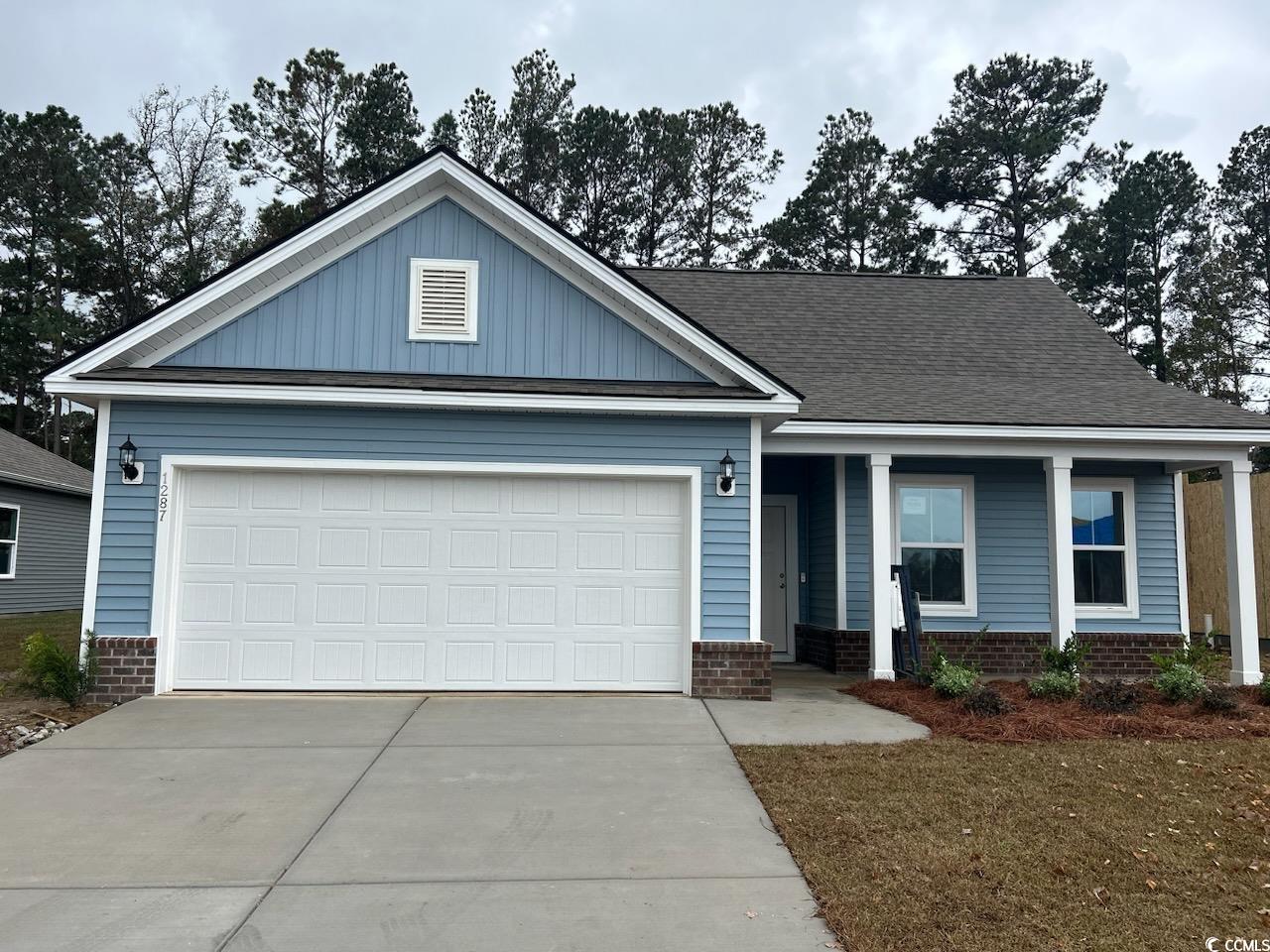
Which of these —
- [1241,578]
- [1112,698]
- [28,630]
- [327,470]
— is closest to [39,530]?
[28,630]

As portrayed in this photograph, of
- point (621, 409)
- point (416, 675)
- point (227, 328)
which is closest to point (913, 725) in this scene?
point (621, 409)

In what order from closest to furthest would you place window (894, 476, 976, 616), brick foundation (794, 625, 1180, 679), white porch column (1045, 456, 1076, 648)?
1. white porch column (1045, 456, 1076, 648)
2. brick foundation (794, 625, 1180, 679)
3. window (894, 476, 976, 616)

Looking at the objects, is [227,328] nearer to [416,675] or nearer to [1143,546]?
[416,675]

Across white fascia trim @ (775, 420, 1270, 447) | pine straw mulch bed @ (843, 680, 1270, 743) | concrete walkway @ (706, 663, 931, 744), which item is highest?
white fascia trim @ (775, 420, 1270, 447)

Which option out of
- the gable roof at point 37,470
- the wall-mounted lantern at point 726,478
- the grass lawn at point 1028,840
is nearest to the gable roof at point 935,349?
the wall-mounted lantern at point 726,478

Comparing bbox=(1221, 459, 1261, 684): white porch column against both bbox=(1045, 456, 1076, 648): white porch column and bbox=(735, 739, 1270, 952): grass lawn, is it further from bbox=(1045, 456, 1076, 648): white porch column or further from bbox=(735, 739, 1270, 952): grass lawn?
bbox=(735, 739, 1270, 952): grass lawn

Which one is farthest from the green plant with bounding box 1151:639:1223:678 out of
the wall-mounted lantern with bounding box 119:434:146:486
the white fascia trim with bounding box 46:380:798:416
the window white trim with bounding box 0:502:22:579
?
the window white trim with bounding box 0:502:22:579

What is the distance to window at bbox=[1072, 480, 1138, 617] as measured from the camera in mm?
11516

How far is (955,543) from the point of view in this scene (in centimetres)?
1144

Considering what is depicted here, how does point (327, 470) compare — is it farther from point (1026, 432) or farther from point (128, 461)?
point (1026, 432)

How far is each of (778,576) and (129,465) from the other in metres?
7.86

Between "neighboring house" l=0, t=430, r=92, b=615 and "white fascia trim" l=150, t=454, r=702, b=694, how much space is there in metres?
12.0

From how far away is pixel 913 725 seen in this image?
299 inches

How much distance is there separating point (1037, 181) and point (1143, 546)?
22161 mm
